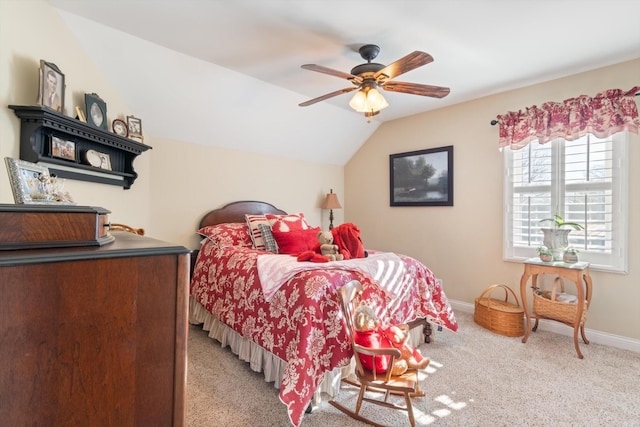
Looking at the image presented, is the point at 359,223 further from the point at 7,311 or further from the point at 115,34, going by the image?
→ the point at 7,311

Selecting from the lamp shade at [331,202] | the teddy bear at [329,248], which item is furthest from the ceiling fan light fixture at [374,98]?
the lamp shade at [331,202]

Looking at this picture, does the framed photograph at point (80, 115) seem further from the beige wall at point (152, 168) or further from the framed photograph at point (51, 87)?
the framed photograph at point (51, 87)

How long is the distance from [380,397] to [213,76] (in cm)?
301

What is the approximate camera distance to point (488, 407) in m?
1.84

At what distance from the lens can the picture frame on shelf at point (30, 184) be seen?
3.01ft

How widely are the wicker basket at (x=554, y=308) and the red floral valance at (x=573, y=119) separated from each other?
137 cm

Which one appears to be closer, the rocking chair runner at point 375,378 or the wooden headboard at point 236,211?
the rocking chair runner at point 375,378

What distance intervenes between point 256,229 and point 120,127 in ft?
4.92

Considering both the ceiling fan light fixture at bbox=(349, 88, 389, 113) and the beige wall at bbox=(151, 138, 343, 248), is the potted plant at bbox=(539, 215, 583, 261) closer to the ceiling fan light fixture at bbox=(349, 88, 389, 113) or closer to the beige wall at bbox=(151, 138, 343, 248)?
the ceiling fan light fixture at bbox=(349, 88, 389, 113)

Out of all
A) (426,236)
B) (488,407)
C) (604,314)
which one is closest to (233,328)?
(488,407)

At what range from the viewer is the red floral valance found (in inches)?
100

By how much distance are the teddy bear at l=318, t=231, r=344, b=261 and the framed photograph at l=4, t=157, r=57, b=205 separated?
1.75 m

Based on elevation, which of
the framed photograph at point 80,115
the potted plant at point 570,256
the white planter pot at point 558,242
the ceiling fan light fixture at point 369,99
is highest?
the ceiling fan light fixture at point 369,99

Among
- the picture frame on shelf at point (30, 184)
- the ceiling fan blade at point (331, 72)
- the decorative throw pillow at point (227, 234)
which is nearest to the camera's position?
the picture frame on shelf at point (30, 184)
